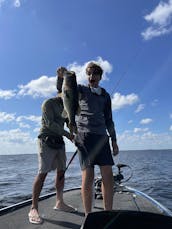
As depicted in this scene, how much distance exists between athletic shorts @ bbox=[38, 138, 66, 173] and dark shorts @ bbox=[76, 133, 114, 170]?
2.91 ft

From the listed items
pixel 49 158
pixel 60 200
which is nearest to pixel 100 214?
pixel 49 158

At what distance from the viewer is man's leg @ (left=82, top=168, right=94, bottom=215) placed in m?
4.56

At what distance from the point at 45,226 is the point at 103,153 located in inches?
50.8

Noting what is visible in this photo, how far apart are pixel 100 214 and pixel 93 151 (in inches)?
69.8

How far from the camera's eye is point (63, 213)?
218 inches

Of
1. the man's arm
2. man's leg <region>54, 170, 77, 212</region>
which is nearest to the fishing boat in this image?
man's leg <region>54, 170, 77, 212</region>

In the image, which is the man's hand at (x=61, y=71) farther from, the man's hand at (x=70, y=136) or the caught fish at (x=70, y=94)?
the man's hand at (x=70, y=136)

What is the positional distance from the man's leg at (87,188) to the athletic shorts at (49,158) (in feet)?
3.13

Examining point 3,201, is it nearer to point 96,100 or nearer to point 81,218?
point 81,218

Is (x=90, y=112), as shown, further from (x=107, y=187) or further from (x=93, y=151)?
(x=107, y=187)

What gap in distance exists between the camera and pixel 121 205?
609cm

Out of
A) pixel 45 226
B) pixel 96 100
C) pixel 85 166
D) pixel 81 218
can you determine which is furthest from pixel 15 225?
pixel 96 100

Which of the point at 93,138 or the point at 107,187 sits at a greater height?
the point at 93,138

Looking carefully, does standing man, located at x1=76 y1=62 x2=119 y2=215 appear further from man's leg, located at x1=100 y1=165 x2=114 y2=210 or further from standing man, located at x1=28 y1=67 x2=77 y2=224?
standing man, located at x1=28 y1=67 x2=77 y2=224
